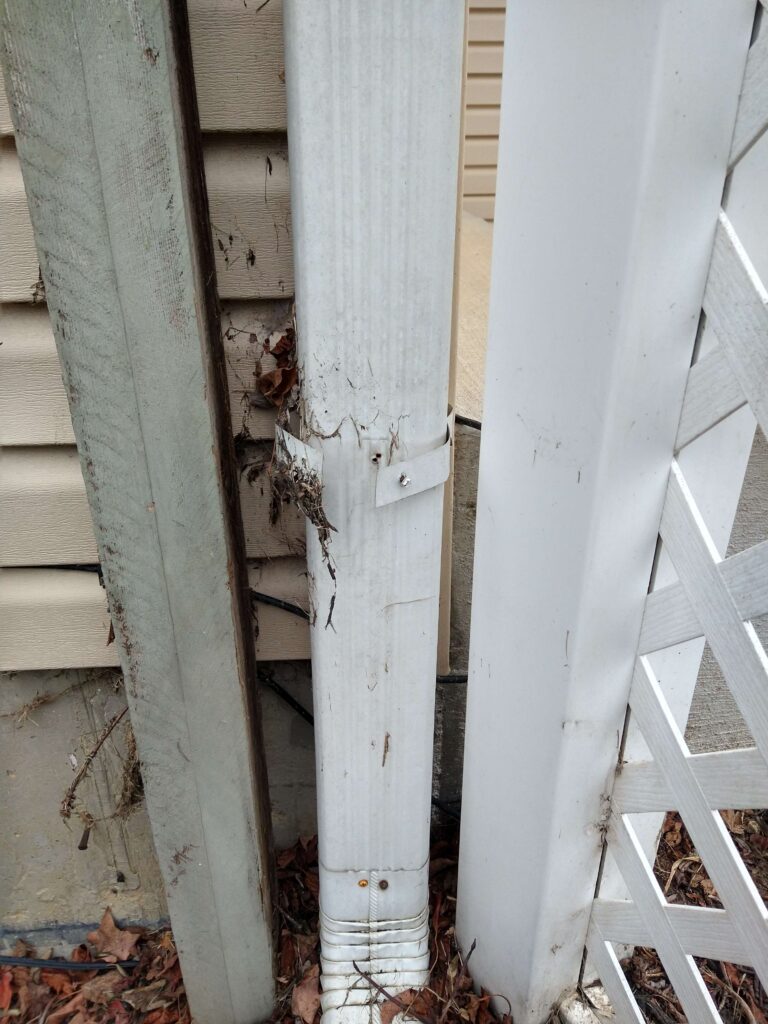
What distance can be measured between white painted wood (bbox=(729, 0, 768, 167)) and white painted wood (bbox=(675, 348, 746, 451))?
0.25m

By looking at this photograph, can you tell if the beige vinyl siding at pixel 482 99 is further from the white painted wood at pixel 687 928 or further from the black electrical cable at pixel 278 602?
the white painted wood at pixel 687 928

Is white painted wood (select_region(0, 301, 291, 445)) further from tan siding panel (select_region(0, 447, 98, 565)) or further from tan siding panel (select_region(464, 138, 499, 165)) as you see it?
tan siding panel (select_region(464, 138, 499, 165))

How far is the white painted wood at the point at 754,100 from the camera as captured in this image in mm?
872

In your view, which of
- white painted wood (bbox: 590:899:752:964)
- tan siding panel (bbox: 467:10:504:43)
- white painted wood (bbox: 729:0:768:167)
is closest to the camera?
white painted wood (bbox: 729:0:768:167)

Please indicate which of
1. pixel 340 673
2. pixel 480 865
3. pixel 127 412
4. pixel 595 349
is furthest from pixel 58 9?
pixel 480 865

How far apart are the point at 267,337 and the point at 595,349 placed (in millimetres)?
713

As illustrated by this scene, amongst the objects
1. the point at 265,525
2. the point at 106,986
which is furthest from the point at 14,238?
the point at 106,986

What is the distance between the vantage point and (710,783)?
3.88 ft

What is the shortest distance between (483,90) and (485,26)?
0.34 m

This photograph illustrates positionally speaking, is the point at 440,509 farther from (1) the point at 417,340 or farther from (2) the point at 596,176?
(2) the point at 596,176

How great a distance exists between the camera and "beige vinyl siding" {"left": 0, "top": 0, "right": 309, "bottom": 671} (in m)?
1.34

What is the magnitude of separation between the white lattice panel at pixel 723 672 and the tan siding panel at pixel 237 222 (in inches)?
31.1

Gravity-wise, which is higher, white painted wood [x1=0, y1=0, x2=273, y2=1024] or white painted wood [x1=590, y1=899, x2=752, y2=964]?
white painted wood [x1=0, y1=0, x2=273, y2=1024]

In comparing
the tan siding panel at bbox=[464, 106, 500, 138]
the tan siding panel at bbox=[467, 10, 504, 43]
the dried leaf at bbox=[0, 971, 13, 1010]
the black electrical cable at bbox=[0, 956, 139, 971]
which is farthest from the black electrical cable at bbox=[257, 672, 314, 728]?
the tan siding panel at bbox=[467, 10, 504, 43]
